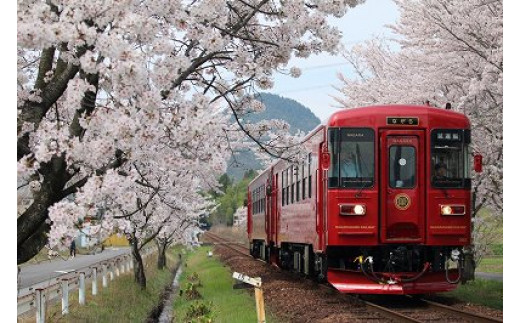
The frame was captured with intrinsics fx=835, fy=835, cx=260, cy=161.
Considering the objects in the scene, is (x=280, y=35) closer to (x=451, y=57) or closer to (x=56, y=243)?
(x=56, y=243)

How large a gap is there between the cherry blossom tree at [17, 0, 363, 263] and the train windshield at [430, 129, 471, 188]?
14.9 feet

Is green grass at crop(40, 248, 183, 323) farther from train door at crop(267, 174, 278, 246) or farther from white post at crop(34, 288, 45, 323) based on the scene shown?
train door at crop(267, 174, 278, 246)

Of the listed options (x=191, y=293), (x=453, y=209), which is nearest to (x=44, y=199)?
(x=453, y=209)

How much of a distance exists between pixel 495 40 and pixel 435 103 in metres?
3.62

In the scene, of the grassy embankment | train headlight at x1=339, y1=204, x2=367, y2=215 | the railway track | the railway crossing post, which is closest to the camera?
the railway crossing post

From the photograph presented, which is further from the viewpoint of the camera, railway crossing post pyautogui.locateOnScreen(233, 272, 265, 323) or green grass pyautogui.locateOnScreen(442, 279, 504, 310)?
green grass pyautogui.locateOnScreen(442, 279, 504, 310)

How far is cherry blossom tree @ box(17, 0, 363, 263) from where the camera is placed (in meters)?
6.94

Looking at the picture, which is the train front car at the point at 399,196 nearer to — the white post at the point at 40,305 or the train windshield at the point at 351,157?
the train windshield at the point at 351,157

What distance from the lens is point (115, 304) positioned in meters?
19.4

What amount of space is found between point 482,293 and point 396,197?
5044 mm

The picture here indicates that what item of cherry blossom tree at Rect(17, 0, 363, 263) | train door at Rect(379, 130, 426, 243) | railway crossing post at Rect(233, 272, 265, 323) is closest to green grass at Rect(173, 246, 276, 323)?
train door at Rect(379, 130, 426, 243)

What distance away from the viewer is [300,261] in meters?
18.5

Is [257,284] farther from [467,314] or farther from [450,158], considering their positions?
[450,158]

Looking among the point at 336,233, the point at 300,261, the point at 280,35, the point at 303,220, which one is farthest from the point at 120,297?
the point at 280,35
